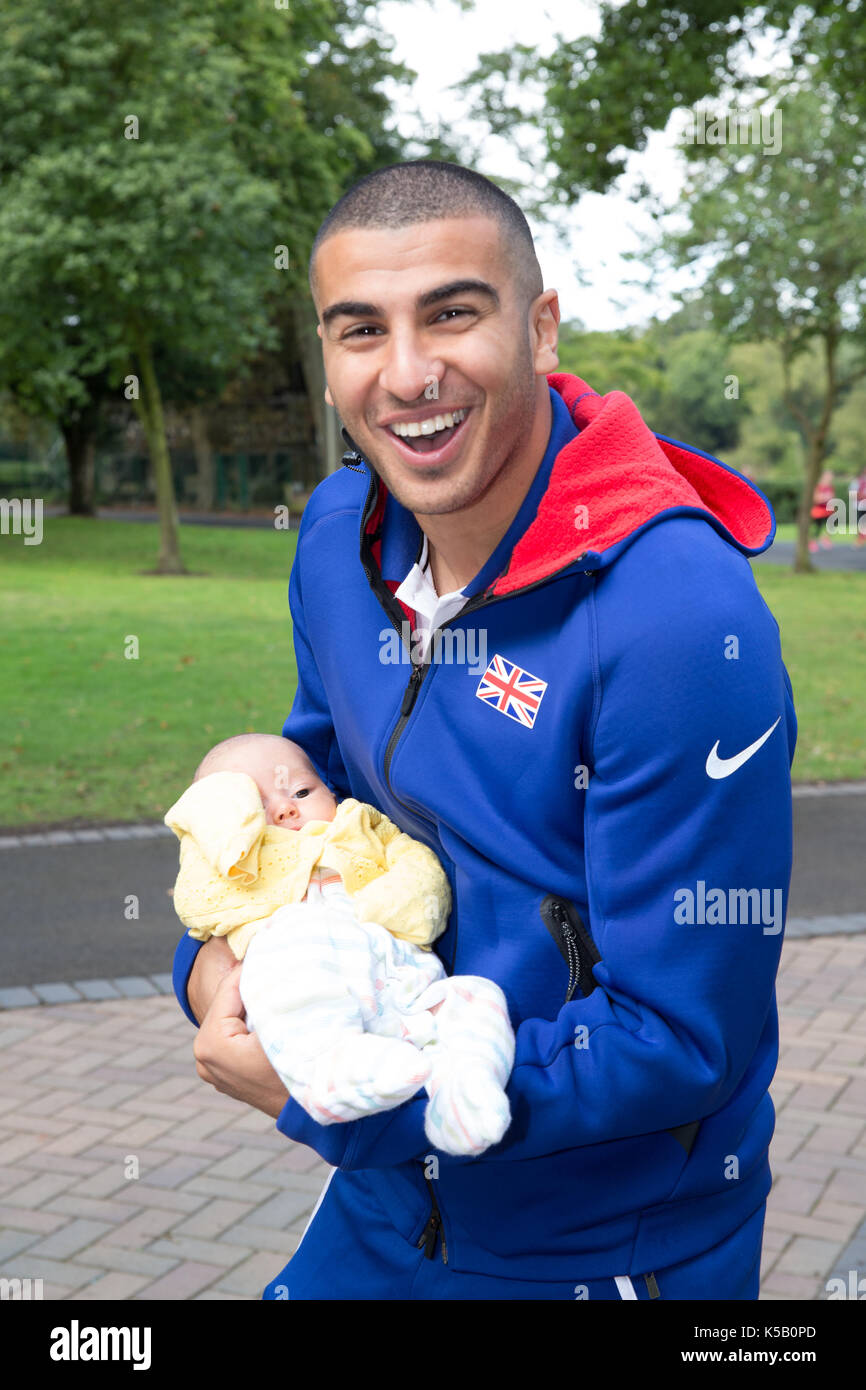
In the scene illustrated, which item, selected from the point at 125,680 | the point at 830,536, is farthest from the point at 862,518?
the point at 125,680

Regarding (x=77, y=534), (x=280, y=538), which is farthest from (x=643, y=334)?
(x=77, y=534)

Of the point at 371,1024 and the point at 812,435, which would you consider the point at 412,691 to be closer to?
the point at 371,1024

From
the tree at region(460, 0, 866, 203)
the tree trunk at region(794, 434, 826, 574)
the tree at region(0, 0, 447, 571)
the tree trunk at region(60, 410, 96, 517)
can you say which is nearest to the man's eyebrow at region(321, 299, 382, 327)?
the tree at region(460, 0, 866, 203)

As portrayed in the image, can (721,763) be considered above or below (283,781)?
above

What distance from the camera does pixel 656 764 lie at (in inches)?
66.9

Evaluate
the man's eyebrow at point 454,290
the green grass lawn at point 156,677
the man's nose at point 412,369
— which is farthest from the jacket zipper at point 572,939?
the green grass lawn at point 156,677

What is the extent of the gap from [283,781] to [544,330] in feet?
2.80

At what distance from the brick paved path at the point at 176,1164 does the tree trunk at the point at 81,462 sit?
3771 centimetres

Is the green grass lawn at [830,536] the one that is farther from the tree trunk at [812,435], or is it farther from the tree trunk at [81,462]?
the tree trunk at [81,462]

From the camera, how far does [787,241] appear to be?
87.7 ft

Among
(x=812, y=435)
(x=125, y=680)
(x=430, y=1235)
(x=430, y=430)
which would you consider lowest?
(x=125, y=680)

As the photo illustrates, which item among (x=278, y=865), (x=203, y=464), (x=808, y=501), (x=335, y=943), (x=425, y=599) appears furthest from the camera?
(x=203, y=464)

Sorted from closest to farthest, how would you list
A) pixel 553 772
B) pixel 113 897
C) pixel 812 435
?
pixel 553 772 < pixel 113 897 < pixel 812 435

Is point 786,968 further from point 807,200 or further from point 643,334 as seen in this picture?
point 643,334
